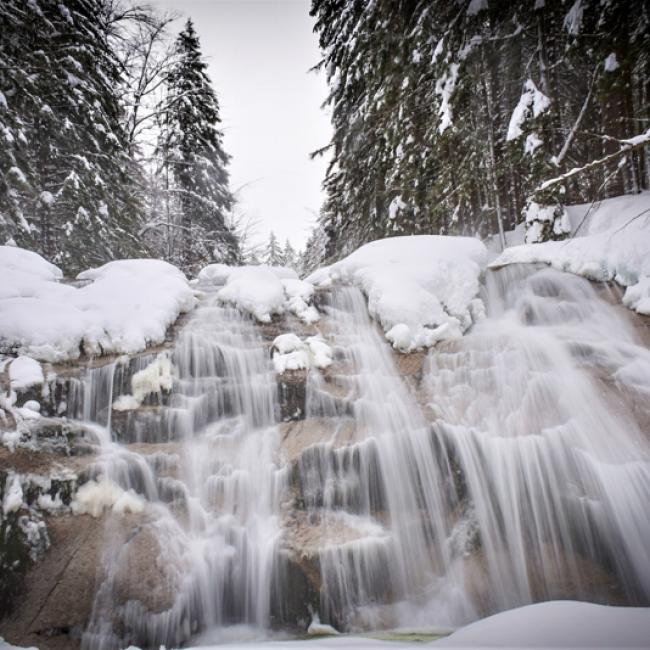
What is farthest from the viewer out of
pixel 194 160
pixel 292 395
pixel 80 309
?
pixel 194 160

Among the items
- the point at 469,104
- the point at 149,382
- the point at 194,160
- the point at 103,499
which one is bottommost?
the point at 103,499

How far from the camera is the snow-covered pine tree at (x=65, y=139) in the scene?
721cm

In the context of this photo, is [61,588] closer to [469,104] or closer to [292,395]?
[292,395]

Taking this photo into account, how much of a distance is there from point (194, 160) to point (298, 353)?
1260 cm

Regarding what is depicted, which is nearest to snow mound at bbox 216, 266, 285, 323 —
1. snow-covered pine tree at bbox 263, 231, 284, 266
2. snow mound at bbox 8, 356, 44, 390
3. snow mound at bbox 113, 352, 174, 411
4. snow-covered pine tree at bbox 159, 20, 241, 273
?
snow mound at bbox 113, 352, 174, 411

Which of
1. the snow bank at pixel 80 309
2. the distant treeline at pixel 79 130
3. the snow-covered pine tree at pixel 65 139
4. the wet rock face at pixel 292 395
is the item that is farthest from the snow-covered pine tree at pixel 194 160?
the wet rock face at pixel 292 395

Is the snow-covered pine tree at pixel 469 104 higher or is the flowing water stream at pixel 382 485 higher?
the snow-covered pine tree at pixel 469 104

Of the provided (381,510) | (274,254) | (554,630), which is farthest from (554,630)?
(274,254)

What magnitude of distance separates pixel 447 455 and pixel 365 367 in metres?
1.45

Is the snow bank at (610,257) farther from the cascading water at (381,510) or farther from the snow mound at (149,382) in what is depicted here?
the snow mound at (149,382)

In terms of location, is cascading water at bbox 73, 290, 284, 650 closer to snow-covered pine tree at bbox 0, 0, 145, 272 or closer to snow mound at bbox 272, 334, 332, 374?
snow mound at bbox 272, 334, 332, 374

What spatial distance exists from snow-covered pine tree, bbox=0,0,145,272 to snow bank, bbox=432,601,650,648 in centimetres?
996

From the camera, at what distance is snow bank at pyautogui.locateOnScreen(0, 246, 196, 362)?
3822 millimetres

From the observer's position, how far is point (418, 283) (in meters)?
5.10
